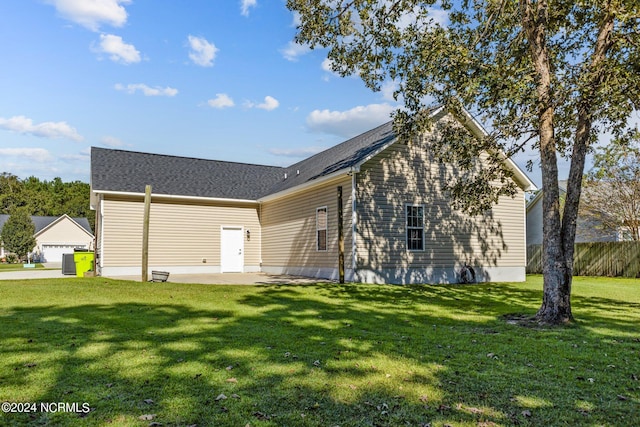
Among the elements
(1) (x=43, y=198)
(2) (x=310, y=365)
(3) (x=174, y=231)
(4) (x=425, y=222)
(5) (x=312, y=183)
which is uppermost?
(1) (x=43, y=198)

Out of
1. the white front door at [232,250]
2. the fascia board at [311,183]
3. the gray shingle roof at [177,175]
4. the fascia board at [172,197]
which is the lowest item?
the white front door at [232,250]

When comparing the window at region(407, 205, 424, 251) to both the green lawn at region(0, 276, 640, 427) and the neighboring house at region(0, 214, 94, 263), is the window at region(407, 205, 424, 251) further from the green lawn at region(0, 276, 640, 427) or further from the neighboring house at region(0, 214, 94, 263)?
the neighboring house at region(0, 214, 94, 263)

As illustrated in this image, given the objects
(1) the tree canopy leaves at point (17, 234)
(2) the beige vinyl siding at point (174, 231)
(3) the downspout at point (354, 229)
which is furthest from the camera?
(1) the tree canopy leaves at point (17, 234)

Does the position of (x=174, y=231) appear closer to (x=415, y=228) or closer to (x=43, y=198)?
(x=415, y=228)

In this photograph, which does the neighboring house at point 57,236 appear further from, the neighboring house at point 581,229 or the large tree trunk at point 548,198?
the large tree trunk at point 548,198

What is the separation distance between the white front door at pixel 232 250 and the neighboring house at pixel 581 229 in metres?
19.1

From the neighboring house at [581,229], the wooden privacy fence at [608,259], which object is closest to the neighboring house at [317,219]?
the wooden privacy fence at [608,259]

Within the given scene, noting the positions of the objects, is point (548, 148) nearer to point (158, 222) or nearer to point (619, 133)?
point (619, 133)

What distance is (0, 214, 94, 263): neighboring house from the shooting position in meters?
47.0

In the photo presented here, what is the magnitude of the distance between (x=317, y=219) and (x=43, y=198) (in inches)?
2568

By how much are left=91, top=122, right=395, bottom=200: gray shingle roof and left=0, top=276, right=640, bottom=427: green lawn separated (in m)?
8.33

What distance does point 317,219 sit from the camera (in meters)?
15.8

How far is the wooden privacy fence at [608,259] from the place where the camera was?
19.5m

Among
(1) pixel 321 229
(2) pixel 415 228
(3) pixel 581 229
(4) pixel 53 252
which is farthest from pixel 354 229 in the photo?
(4) pixel 53 252
